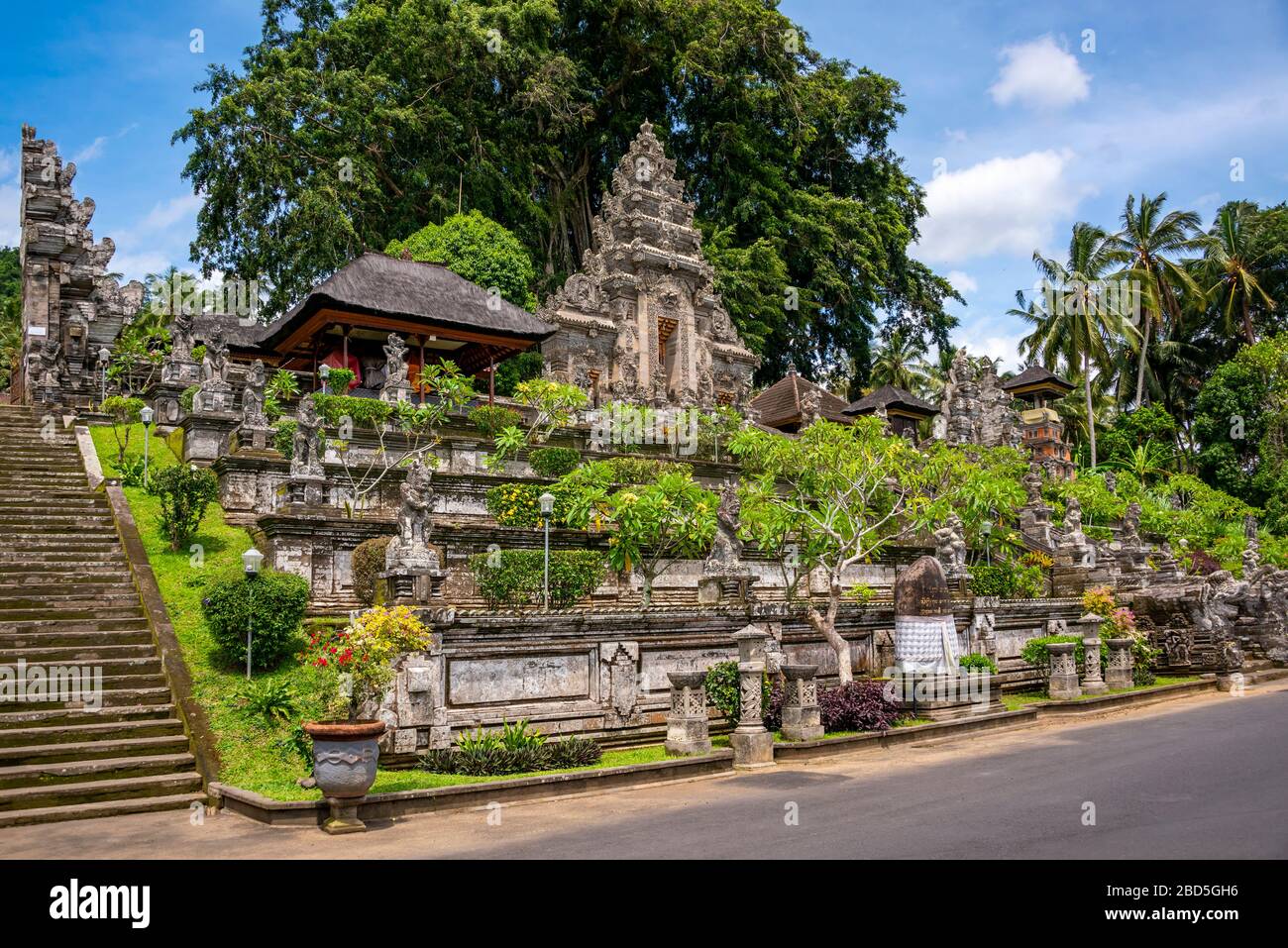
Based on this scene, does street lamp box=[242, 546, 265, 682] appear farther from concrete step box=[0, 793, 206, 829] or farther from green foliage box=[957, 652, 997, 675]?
green foliage box=[957, 652, 997, 675]

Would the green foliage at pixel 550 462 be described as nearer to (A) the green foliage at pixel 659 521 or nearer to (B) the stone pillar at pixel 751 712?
(A) the green foliage at pixel 659 521

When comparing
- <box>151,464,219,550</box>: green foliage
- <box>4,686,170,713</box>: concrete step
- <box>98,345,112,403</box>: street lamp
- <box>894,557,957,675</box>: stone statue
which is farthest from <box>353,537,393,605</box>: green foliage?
<box>98,345,112,403</box>: street lamp

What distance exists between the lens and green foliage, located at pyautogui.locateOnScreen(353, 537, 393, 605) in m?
15.9

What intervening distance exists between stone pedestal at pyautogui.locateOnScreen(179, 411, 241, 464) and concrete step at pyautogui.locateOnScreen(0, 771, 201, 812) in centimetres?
1082

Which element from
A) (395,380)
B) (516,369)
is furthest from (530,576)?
(516,369)

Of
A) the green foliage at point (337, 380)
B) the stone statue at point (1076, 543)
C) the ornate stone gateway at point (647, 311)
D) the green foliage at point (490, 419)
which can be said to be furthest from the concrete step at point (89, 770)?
the ornate stone gateway at point (647, 311)

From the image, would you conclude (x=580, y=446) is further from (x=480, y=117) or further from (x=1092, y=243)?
(x=1092, y=243)

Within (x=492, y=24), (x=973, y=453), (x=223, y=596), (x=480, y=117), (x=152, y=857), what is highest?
(x=492, y=24)

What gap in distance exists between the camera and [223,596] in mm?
13594

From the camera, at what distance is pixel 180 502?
671 inches

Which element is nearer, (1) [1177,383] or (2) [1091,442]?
(2) [1091,442]

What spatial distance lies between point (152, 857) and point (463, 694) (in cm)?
452

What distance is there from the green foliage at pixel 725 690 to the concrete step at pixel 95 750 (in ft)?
22.7

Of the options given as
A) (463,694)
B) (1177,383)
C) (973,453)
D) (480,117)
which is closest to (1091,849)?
(463,694)
